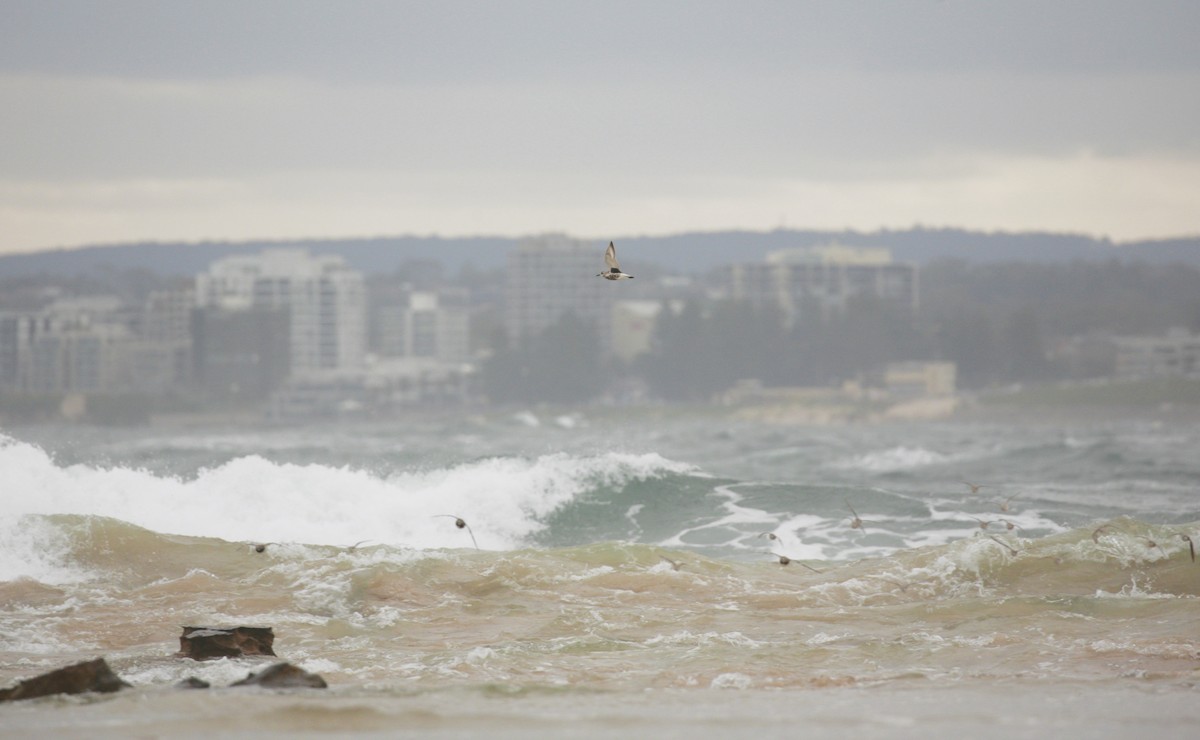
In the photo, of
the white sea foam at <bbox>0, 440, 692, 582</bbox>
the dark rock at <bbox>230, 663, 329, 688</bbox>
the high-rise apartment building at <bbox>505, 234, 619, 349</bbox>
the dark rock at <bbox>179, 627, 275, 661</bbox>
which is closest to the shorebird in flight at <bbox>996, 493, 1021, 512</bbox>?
the white sea foam at <bbox>0, 440, 692, 582</bbox>

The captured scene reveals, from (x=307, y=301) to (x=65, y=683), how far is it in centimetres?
15466

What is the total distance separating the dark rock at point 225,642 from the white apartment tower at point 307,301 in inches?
5669

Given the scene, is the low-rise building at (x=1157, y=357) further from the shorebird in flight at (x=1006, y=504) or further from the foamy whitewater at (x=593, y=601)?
the shorebird in flight at (x=1006, y=504)

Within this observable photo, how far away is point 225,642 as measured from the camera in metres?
14.2

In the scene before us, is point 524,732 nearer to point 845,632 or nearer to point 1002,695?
point 1002,695

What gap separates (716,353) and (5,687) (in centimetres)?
13554

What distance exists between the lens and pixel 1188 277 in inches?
7210

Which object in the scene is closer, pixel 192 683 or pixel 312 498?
pixel 192 683

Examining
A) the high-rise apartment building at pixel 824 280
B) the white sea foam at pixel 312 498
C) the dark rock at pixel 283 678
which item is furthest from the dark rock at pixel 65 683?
the high-rise apartment building at pixel 824 280

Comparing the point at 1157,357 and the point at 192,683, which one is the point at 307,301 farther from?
the point at 192,683

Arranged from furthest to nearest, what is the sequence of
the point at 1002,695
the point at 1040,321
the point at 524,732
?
the point at 1040,321
the point at 1002,695
the point at 524,732

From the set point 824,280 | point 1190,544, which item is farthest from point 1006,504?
point 824,280

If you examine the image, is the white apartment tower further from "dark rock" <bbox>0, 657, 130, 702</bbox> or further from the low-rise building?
"dark rock" <bbox>0, 657, 130, 702</bbox>

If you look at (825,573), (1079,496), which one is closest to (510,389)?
(1079,496)
